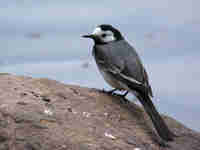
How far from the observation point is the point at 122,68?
237 inches

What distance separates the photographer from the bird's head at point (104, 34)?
6.59 m

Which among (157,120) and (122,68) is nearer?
(157,120)

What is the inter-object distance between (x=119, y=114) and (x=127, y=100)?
72 cm

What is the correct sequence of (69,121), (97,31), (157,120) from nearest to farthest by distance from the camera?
(69,121) → (157,120) → (97,31)

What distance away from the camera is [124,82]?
589 cm

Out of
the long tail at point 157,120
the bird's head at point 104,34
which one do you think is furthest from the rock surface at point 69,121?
the bird's head at point 104,34

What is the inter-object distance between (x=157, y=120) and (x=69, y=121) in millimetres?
1166

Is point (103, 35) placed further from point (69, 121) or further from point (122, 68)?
point (69, 121)

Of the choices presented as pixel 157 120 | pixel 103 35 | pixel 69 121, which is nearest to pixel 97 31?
pixel 103 35

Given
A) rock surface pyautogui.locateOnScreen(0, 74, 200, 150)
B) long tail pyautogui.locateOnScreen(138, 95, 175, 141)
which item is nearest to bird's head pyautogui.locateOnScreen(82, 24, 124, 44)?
rock surface pyautogui.locateOnScreen(0, 74, 200, 150)

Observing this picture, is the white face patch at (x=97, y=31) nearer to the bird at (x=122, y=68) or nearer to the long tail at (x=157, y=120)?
the bird at (x=122, y=68)

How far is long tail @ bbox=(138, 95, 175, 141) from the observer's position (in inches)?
212

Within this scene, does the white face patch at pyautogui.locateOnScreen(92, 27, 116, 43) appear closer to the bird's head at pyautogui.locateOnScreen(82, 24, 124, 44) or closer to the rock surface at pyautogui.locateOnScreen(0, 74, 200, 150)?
the bird's head at pyautogui.locateOnScreen(82, 24, 124, 44)

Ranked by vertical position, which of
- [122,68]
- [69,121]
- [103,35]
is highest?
[103,35]
